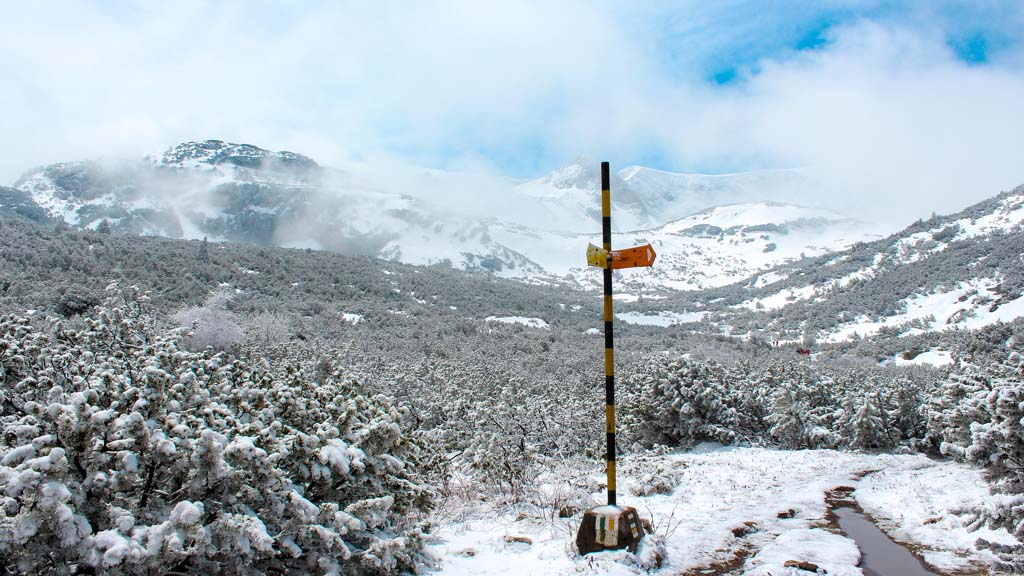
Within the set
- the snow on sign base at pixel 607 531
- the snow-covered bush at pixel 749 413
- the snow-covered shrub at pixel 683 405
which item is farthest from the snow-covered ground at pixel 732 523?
the snow-covered bush at pixel 749 413

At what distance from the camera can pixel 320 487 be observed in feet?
20.5

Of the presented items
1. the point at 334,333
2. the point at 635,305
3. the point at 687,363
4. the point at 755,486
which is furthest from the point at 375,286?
the point at 755,486

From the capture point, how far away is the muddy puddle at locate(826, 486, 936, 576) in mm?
7172

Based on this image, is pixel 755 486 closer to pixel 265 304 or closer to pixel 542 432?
pixel 542 432

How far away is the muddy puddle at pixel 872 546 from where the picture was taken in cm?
717

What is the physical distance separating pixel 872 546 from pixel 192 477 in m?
8.54

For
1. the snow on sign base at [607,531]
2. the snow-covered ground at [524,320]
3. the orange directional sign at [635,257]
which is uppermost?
the orange directional sign at [635,257]

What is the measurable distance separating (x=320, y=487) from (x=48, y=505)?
2.70 meters

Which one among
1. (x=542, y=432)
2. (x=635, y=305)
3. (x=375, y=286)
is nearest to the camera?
(x=542, y=432)

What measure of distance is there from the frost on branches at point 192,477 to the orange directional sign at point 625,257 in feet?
10.1

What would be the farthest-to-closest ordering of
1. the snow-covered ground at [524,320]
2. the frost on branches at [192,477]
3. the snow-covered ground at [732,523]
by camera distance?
the snow-covered ground at [524,320] < the snow-covered ground at [732,523] < the frost on branches at [192,477]

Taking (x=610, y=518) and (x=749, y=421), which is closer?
(x=610, y=518)

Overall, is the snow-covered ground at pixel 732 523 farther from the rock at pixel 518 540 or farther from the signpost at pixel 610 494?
the signpost at pixel 610 494

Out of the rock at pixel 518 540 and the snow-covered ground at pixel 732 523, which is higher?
the rock at pixel 518 540
